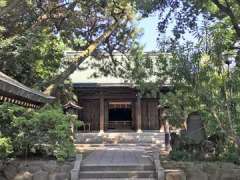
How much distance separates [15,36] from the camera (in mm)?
17562

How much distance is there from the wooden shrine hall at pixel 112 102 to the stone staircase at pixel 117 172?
38.8 feet

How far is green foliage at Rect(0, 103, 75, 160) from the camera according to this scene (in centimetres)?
1447

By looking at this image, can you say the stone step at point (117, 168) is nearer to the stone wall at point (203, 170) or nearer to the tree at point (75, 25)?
the stone wall at point (203, 170)

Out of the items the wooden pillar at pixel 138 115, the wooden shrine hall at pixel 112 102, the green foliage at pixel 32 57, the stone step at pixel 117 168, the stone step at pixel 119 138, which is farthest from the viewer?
the wooden shrine hall at pixel 112 102


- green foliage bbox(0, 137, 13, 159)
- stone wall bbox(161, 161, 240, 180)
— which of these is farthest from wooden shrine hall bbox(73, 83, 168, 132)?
stone wall bbox(161, 161, 240, 180)

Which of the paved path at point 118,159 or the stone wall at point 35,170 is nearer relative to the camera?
the stone wall at point 35,170

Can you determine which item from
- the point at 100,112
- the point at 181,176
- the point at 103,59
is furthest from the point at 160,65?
the point at 100,112

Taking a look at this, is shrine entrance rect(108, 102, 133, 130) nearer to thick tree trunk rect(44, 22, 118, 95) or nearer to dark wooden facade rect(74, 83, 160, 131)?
dark wooden facade rect(74, 83, 160, 131)

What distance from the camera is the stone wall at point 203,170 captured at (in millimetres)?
13508

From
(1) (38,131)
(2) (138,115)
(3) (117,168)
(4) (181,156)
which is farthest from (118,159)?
(2) (138,115)

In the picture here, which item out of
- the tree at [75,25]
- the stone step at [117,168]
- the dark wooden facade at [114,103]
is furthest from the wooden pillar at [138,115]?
the stone step at [117,168]

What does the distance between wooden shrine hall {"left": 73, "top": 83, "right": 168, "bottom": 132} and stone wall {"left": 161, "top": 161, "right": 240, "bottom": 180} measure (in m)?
12.0

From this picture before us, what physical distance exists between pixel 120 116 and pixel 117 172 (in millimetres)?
16082

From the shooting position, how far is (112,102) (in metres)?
27.9
